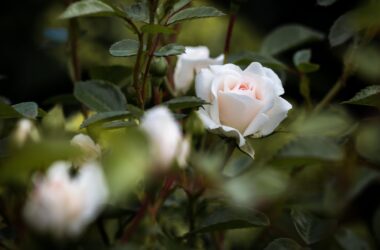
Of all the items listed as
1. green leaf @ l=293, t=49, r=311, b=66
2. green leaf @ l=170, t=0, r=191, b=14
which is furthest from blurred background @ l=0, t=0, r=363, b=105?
green leaf @ l=170, t=0, r=191, b=14

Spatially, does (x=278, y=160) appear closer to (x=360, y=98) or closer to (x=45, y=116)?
(x=360, y=98)

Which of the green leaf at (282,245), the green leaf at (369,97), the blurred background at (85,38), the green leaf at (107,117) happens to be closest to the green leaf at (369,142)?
the green leaf at (369,97)

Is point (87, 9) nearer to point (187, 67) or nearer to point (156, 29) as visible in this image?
point (156, 29)

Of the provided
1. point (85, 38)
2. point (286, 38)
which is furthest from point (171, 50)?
point (85, 38)

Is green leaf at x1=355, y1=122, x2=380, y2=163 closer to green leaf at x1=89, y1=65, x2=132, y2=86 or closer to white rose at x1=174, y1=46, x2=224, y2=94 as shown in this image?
white rose at x1=174, y1=46, x2=224, y2=94

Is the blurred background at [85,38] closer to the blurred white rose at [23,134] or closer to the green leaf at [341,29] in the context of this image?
the green leaf at [341,29]

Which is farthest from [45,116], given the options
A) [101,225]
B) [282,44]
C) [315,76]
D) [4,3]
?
[4,3]
